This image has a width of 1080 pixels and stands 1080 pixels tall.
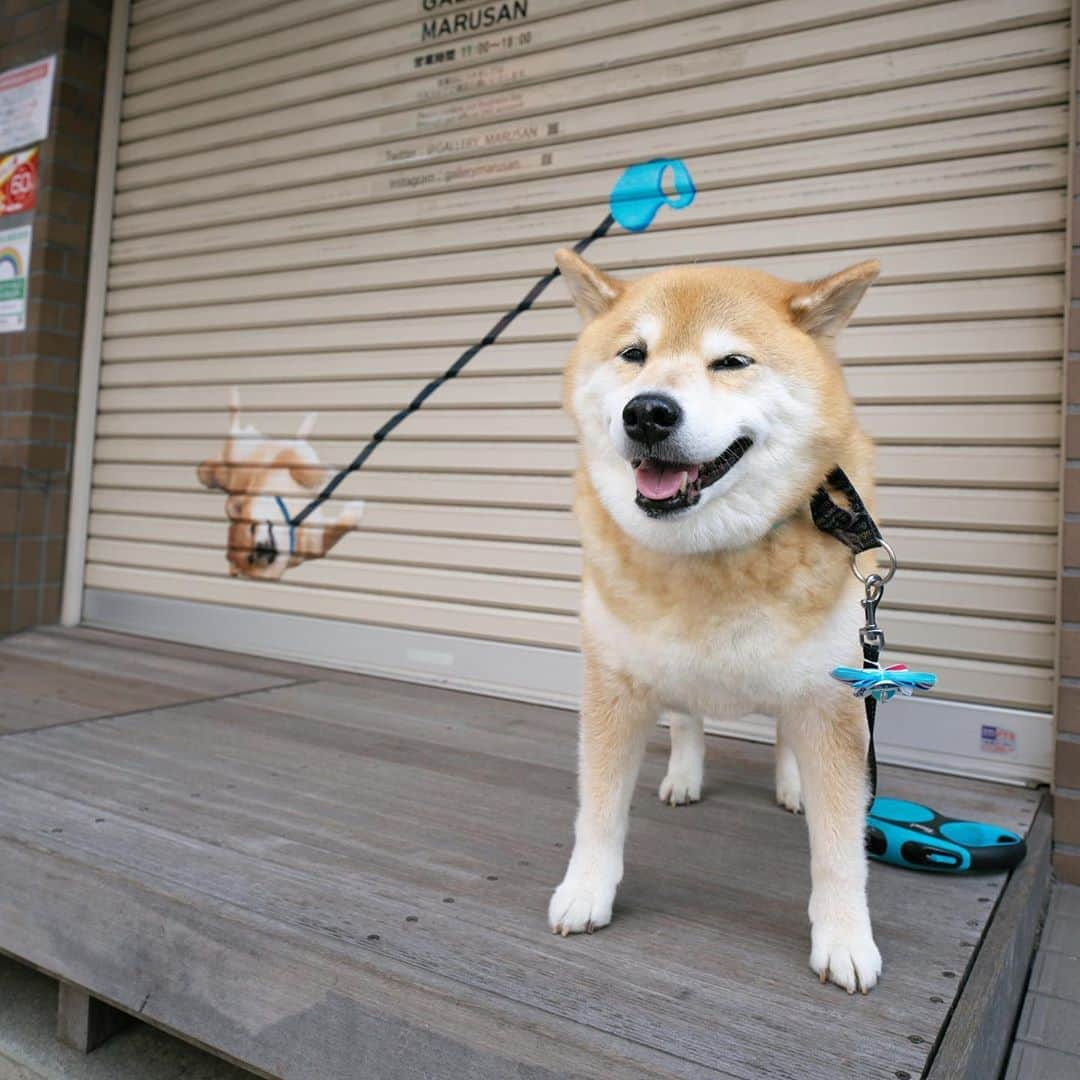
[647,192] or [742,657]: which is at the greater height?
[647,192]

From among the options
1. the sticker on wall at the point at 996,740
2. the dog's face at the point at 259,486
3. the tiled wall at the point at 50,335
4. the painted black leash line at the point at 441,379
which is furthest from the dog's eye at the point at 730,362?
the tiled wall at the point at 50,335

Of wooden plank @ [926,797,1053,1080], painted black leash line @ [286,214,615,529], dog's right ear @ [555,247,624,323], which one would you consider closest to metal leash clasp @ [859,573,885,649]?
wooden plank @ [926,797,1053,1080]

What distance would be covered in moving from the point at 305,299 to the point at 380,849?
2800 mm

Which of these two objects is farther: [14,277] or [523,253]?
[14,277]

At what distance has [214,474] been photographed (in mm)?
4184

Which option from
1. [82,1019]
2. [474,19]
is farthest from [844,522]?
[474,19]

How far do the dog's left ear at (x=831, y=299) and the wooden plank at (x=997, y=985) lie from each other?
1040 mm

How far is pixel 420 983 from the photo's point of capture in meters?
1.28

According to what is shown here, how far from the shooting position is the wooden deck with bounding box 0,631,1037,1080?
1.22 metres

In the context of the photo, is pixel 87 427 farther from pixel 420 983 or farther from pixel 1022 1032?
pixel 1022 1032

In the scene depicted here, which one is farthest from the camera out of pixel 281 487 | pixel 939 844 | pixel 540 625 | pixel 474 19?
pixel 281 487

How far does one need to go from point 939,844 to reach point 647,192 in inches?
91.4

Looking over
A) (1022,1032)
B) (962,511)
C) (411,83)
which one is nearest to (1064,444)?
(962,511)

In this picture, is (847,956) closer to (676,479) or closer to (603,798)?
(603,798)
